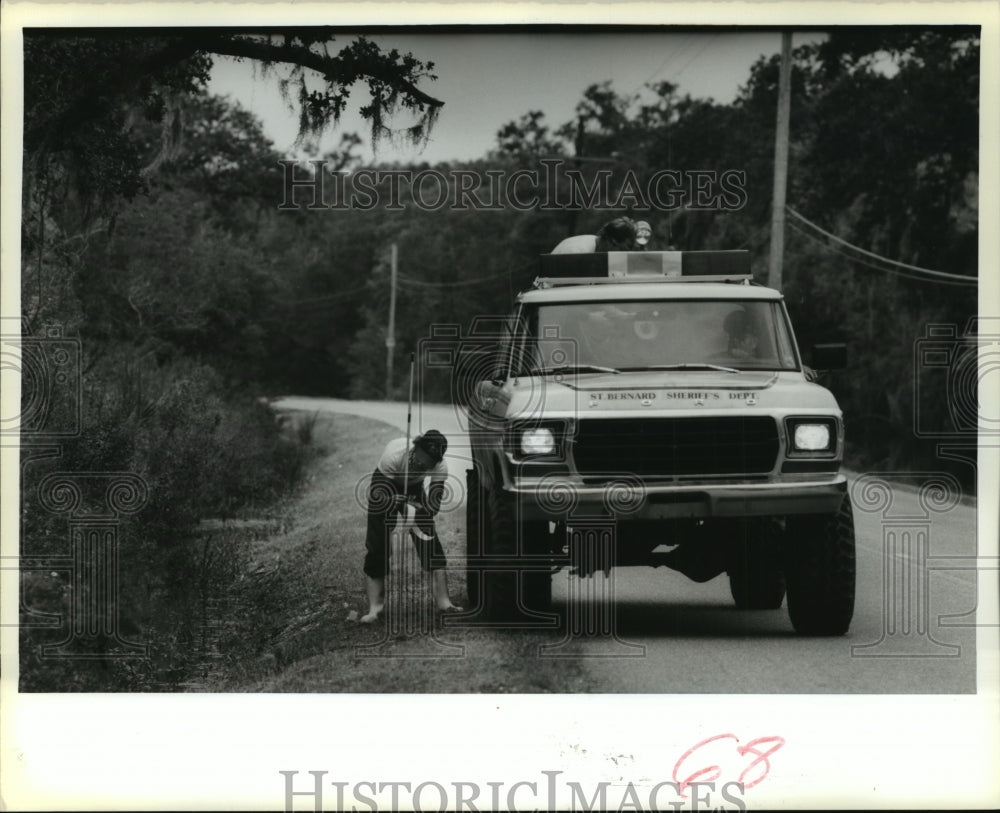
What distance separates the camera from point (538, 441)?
9.16 metres

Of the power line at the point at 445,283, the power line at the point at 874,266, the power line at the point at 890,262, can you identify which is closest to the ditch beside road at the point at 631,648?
the power line at the point at 890,262

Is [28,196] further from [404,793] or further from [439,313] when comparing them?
[439,313]

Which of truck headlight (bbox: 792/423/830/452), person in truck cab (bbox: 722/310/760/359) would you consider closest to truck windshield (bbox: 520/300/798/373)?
person in truck cab (bbox: 722/310/760/359)

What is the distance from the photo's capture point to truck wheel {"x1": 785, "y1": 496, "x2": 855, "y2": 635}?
9.55 metres

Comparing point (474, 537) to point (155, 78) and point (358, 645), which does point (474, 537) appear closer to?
point (358, 645)

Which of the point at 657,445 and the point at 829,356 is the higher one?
the point at 829,356

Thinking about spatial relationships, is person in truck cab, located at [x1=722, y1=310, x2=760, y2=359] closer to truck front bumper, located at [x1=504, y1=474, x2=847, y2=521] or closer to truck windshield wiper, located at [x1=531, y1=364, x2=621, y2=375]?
truck windshield wiper, located at [x1=531, y1=364, x2=621, y2=375]

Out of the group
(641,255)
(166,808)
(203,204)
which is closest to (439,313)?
(203,204)

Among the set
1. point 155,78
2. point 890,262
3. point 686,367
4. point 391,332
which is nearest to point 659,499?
point 686,367

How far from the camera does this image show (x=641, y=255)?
35.0 feet

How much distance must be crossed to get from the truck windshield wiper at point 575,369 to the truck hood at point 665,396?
0.93 feet

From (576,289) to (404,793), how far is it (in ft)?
13.5

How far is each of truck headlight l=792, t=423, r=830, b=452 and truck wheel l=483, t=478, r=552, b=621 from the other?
175 cm

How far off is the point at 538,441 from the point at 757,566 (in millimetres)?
2331
